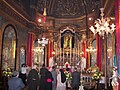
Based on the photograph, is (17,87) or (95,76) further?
(95,76)

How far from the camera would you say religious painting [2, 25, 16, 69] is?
12258 mm

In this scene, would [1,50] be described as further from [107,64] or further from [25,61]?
[107,64]

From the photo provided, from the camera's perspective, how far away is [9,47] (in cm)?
1314

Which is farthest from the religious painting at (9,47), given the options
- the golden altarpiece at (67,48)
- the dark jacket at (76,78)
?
the golden altarpiece at (67,48)

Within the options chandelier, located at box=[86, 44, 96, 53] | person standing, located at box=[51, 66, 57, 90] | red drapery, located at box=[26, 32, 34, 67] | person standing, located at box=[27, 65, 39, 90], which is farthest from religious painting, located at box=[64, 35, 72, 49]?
person standing, located at box=[27, 65, 39, 90]

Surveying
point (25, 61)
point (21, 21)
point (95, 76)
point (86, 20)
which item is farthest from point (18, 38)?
point (86, 20)

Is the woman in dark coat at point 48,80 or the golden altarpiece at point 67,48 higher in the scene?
the golden altarpiece at point 67,48

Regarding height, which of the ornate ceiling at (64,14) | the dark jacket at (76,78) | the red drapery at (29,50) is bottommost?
the dark jacket at (76,78)

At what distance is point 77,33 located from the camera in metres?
22.5

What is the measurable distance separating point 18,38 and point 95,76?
631 centimetres

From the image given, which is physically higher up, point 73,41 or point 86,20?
point 86,20

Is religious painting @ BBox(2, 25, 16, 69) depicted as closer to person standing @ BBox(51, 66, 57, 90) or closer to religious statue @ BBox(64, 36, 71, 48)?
person standing @ BBox(51, 66, 57, 90)

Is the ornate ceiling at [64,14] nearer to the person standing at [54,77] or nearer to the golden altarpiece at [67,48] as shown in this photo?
the golden altarpiece at [67,48]

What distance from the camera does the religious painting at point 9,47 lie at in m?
12.3
